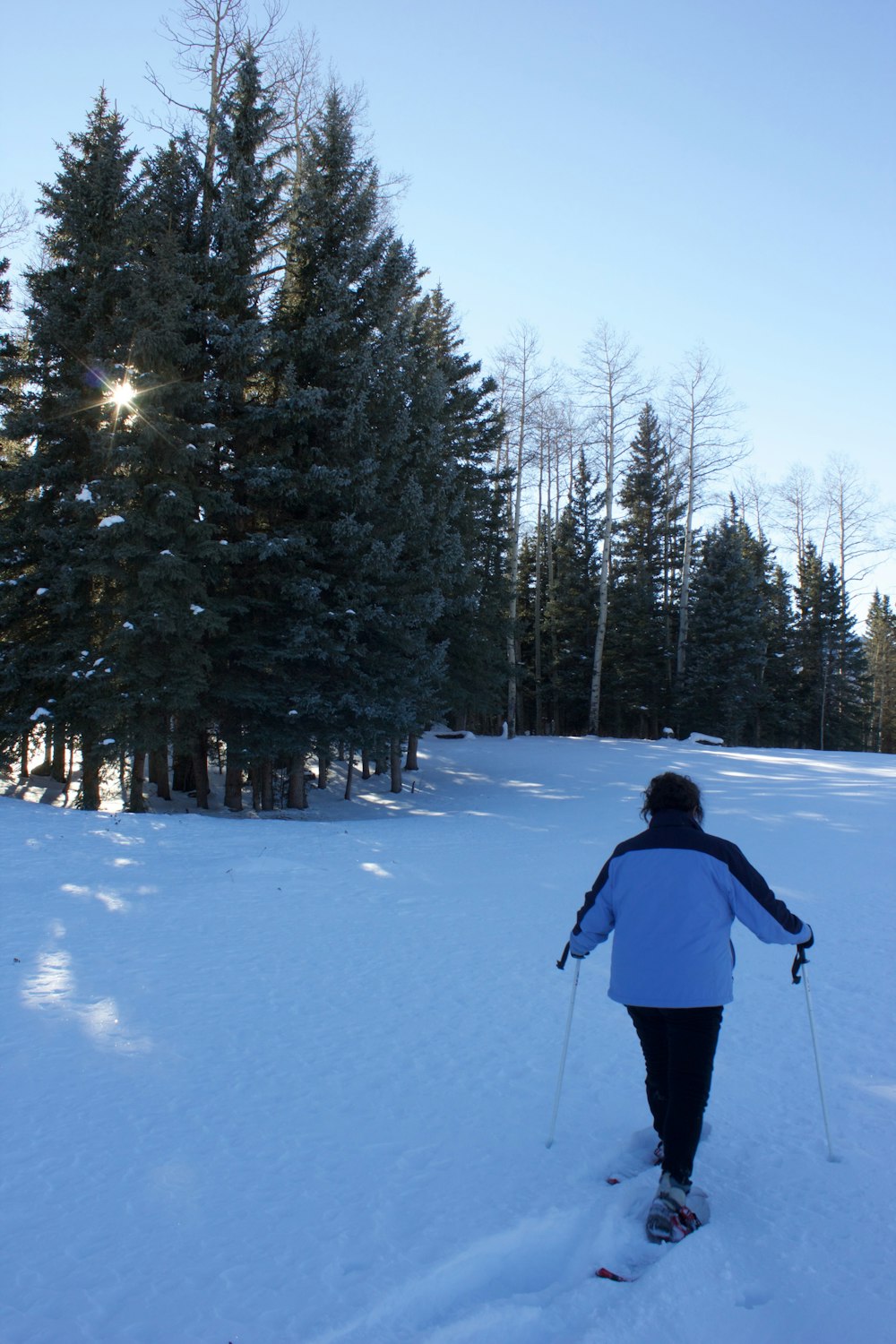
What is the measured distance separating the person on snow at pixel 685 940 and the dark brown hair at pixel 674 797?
0.16 ft

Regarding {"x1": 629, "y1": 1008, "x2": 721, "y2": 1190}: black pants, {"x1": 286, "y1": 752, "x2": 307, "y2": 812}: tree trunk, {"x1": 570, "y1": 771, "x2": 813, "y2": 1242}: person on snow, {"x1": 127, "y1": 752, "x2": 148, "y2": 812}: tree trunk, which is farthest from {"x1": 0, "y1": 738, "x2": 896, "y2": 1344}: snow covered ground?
{"x1": 286, "y1": 752, "x2": 307, "y2": 812}: tree trunk

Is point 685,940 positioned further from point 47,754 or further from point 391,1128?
point 47,754

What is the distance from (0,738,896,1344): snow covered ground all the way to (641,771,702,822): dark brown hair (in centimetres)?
169

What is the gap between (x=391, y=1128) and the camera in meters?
4.27

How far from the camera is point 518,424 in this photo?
32.0m

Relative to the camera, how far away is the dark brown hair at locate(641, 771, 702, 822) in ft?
12.3

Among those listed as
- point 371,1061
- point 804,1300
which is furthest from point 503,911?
point 804,1300

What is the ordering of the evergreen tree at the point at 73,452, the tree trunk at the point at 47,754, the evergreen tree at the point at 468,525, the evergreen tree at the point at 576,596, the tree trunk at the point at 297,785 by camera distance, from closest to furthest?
the evergreen tree at the point at 73,452 → the tree trunk at the point at 47,754 → the tree trunk at the point at 297,785 → the evergreen tree at the point at 468,525 → the evergreen tree at the point at 576,596

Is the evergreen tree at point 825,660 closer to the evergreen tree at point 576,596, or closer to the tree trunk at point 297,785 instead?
the evergreen tree at point 576,596

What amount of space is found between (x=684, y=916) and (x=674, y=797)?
54 cm

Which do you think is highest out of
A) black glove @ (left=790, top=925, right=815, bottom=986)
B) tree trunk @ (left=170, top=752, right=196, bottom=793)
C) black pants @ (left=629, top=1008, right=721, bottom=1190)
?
black glove @ (left=790, top=925, right=815, bottom=986)

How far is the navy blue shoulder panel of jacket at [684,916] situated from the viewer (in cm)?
354

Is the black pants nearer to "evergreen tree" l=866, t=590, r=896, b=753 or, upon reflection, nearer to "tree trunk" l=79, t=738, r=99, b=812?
"tree trunk" l=79, t=738, r=99, b=812

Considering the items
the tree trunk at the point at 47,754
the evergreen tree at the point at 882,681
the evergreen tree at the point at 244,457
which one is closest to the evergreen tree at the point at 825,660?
the evergreen tree at the point at 882,681
